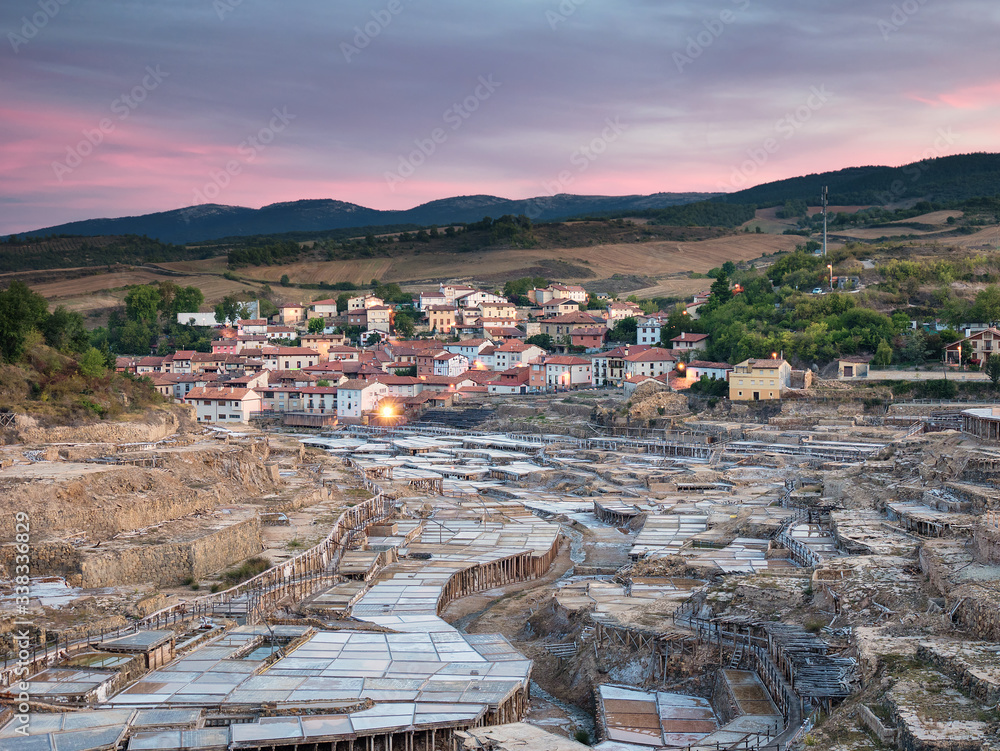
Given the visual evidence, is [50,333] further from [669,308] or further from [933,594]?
[669,308]

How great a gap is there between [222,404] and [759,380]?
33.9 meters

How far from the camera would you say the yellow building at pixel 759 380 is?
55.5 m

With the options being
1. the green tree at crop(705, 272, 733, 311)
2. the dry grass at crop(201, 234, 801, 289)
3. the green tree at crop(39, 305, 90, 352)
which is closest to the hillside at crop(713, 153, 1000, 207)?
the dry grass at crop(201, 234, 801, 289)

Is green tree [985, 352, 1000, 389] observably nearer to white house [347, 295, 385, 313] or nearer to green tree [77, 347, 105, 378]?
green tree [77, 347, 105, 378]

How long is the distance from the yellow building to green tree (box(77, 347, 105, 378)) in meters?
32.1

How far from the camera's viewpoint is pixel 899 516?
1078 inches

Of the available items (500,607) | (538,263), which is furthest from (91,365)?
(538,263)

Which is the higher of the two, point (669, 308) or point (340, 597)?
point (669, 308)

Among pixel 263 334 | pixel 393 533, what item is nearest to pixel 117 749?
pixel 393 533

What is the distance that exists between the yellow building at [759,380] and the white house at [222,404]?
101 ft

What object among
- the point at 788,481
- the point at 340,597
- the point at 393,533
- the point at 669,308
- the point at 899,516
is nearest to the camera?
the point at 340,597

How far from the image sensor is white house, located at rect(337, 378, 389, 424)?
223ft

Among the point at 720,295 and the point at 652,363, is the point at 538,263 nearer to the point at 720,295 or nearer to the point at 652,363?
the point at 720,295

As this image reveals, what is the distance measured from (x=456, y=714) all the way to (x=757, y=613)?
306 inches
